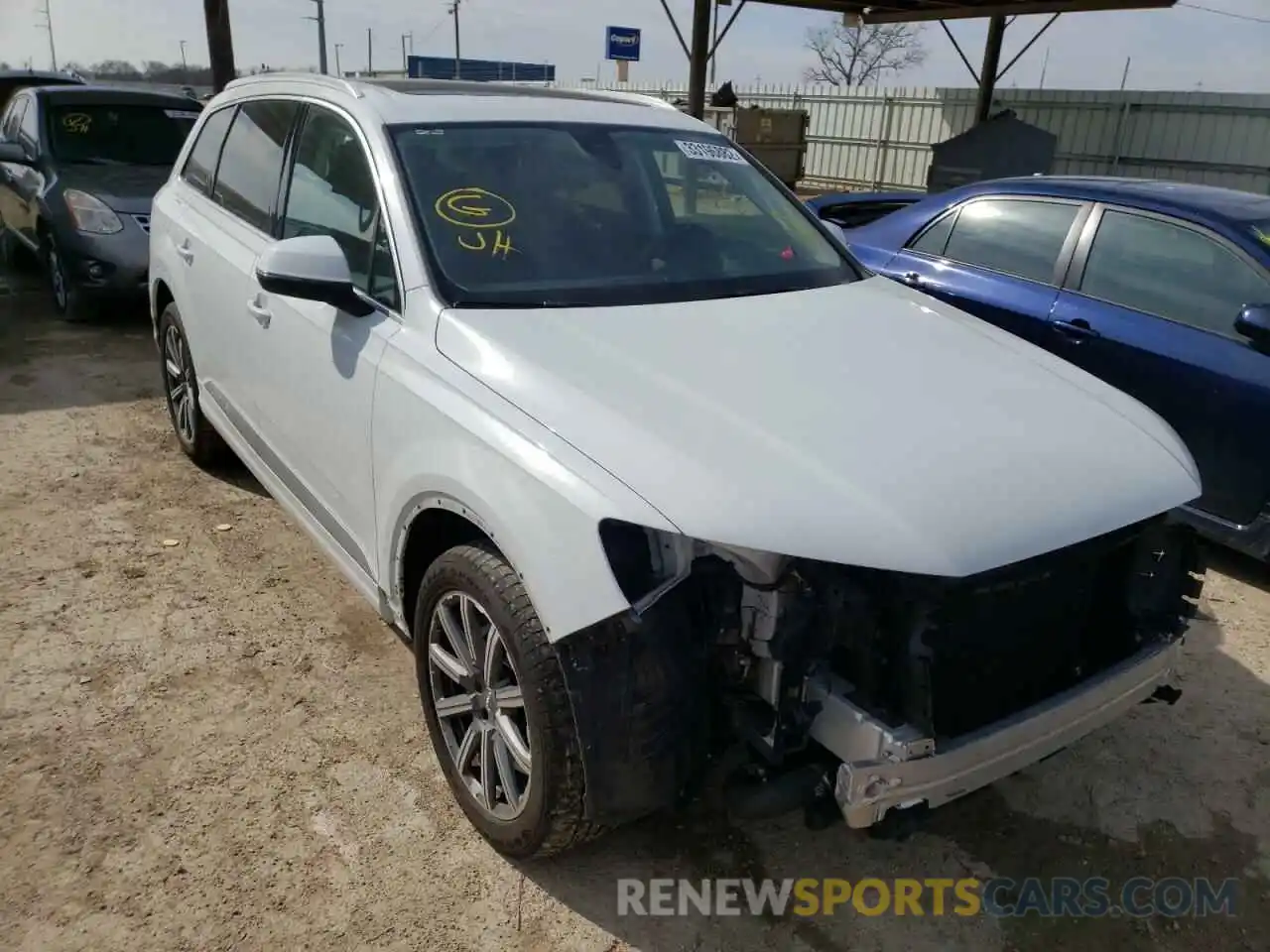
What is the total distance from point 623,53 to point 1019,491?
74.0 ft

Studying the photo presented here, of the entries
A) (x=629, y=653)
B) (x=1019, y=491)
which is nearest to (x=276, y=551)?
(x=629, y=653)

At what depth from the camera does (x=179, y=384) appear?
15.9 feet

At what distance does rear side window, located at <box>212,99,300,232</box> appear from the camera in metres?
3.61

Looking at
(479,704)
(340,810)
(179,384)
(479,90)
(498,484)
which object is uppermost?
(479,90)

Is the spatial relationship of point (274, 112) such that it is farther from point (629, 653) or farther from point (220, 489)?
point (629, 653)

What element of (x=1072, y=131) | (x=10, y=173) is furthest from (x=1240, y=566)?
(x=1072, y=131)

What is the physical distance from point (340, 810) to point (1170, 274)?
410 cm

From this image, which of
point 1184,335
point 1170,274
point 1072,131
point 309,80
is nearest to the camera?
point 309,80

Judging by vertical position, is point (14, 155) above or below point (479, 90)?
below

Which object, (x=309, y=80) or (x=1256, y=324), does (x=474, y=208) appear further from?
(x=1256, y=324)

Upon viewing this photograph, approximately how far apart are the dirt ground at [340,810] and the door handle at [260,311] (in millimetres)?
1091

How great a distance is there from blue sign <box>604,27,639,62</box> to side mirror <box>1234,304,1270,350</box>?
67.8 feet

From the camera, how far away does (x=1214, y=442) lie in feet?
13.4

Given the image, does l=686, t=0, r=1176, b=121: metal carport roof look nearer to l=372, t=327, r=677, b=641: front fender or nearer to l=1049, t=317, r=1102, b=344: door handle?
l=1049, t=317, r=1102, b=344: door handle
